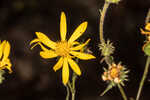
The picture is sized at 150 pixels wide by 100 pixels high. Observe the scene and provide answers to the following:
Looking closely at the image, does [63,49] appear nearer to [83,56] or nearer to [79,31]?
[79,31]

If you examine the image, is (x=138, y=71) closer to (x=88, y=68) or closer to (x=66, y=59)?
(x=88, y=68)

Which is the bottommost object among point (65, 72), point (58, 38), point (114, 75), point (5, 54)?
point (114, 75)

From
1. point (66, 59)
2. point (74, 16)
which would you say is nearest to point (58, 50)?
point (66, 59)

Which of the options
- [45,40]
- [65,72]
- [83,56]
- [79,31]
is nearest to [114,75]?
[83,56]

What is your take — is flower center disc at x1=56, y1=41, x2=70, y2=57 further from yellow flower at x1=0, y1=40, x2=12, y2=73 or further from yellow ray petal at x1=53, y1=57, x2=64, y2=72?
yellow flower at x1=0, y1=40, x2=12, y2=73

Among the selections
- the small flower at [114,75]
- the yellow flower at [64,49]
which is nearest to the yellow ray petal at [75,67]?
the yellow flower at [64,49]

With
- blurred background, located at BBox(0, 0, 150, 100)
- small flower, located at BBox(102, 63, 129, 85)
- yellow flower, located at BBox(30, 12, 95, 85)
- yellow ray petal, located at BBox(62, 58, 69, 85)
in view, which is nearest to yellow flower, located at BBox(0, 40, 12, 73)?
yellow flower, located at BBox(30, 12, 95, 85)
